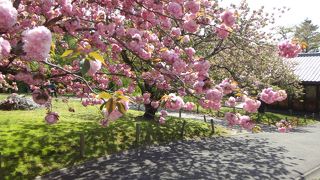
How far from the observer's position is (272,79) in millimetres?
27875

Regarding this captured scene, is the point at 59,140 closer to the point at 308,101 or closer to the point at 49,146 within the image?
the point at 49,146

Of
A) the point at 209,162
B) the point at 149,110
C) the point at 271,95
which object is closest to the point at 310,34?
the point at 149,110

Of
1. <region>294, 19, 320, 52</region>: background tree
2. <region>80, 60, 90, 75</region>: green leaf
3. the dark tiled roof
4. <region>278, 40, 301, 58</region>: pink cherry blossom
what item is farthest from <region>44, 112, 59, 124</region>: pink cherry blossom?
<region>294, 19, 320, 52</region>: background tree

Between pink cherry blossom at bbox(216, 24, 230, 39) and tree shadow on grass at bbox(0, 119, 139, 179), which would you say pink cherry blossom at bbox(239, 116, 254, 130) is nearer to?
pink cherry blossom at bbox(216, 24, 230, 39)

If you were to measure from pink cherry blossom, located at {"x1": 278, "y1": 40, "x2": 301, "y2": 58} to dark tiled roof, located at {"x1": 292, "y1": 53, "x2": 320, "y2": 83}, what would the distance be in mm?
31161

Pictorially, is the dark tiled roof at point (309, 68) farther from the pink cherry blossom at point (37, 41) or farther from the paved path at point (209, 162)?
the pink cherry blossom at point (37, 41)

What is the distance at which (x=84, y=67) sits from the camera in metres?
3.42

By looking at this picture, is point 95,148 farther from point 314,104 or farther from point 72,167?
point 314,104

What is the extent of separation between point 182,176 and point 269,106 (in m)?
29.9

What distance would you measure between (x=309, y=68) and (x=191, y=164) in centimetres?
2926

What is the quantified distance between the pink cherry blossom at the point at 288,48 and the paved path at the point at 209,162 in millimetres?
5941

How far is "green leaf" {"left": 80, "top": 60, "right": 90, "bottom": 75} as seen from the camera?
3.41 metres

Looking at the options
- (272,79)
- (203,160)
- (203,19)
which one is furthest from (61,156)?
(272,79)

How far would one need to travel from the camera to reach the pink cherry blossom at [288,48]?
5.91 meters
